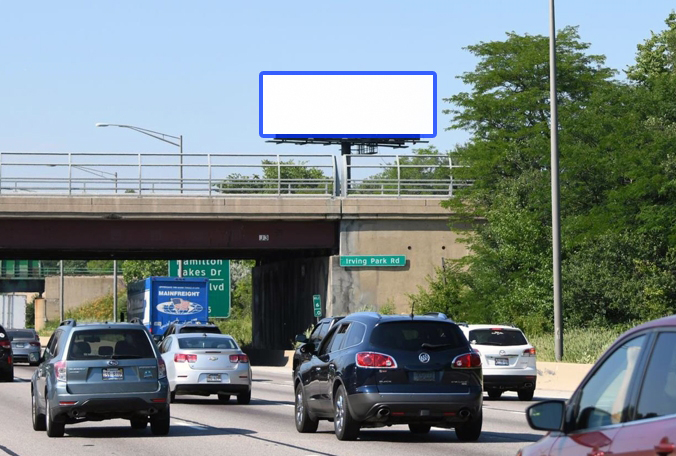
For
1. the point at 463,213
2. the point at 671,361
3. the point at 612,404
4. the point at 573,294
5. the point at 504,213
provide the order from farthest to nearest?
the point at 463,213 < the point at 504,213 < the point at 573,294 < the point at 612,404 < the point at 671,361

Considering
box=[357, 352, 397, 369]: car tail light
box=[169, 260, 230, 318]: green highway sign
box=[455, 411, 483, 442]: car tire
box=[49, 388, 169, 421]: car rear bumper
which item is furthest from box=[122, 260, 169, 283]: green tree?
box=[357, 352, 397, 369]: car tail light

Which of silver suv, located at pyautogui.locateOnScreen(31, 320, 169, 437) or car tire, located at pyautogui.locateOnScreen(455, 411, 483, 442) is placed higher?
silver suv, located at pyautogui.locateOnScreen(31, 320, 169, 437)

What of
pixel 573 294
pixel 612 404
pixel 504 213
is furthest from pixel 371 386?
pixel 504 213

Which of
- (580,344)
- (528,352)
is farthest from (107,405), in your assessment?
(580,344)

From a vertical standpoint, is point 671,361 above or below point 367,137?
below

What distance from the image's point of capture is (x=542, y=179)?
46625mm

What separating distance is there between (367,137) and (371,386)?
46953 mm

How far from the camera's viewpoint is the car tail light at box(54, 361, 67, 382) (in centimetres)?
1736

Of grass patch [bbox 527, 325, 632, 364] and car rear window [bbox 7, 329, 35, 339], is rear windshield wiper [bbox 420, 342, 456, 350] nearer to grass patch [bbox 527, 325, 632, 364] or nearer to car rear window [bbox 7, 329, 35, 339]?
grass patch [bbox 527, 325, 632, 364]

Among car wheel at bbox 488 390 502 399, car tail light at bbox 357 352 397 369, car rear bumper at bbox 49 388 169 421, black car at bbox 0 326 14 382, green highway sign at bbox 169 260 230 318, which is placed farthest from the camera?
green highway sign at bbox 169 260 230 318

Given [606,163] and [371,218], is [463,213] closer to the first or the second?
[371,218]

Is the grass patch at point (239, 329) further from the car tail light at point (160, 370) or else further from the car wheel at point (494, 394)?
the car tail light at point (160, 370)

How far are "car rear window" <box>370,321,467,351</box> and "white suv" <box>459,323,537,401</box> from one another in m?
10.7

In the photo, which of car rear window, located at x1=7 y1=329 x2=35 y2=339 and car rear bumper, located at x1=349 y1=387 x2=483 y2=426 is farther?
car rear window, located at x1=7 y1=329 x2=35 y2=339
